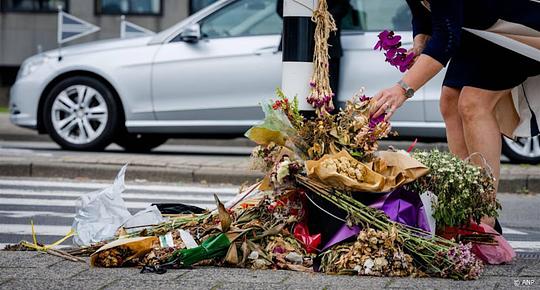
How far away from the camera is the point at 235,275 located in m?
3.98

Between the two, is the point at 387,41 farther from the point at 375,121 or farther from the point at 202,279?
the point at 202,279

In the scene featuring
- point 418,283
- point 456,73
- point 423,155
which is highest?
point 456,73

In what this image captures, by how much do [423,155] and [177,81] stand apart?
20.0ft

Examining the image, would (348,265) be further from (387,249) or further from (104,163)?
(104,163)

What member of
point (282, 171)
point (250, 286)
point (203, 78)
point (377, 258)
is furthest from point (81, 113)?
point (250, 286)

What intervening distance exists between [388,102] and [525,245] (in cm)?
174

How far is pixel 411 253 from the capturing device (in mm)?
4102

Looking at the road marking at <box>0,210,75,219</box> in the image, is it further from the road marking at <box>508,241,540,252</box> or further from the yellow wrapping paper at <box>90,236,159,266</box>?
the road marking at <box>508,241,540,252</box>

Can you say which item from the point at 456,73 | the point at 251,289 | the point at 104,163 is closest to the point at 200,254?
the point at 251,289

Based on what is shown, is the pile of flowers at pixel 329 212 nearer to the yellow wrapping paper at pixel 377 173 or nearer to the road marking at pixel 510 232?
the yellow wrapping paper at pixel 377 173

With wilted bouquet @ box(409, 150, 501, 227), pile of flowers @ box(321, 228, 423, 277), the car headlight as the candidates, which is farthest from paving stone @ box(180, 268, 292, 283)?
Result: the car headlight

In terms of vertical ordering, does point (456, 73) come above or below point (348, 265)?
above

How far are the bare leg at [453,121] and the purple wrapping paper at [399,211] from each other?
76 cm

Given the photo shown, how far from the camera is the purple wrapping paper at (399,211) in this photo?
163 inches
